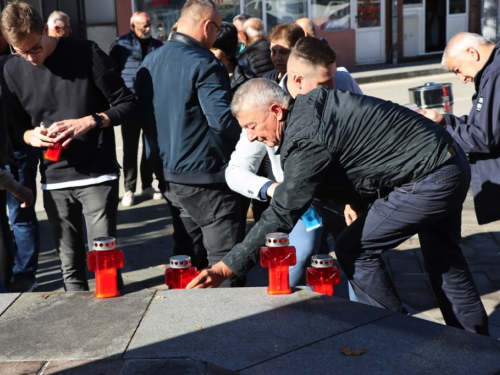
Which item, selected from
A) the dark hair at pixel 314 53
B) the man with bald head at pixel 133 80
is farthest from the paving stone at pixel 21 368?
the man with bald head at pixel 133 80

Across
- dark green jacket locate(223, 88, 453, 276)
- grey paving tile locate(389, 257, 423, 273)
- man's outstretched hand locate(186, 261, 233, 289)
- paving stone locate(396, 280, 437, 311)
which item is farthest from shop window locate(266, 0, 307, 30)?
man's outstretched hand locate(186, 261, 233, 289)

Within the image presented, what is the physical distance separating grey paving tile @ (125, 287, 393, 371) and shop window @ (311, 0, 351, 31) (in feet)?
61.4

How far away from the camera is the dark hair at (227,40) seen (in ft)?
19.5

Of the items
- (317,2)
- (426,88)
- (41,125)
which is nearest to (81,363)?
(41,125)

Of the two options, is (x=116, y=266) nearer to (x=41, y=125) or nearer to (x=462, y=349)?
(x=41, y=125)

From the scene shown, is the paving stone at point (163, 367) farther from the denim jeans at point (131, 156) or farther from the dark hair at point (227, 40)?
the denim jeans at point (131, 156)

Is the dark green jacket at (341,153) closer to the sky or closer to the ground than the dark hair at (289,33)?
closer to the ground

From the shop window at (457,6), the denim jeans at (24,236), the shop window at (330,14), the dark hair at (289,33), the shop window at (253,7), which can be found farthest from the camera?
the shop window at (457,6)

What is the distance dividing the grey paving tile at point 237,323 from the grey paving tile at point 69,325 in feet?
0.30

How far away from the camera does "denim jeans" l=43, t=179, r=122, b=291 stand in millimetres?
4949

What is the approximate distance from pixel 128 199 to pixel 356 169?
5.16m

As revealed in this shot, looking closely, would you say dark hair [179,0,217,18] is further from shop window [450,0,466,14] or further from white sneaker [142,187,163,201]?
shop window [450,0,466,14]

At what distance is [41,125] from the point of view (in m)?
4.73

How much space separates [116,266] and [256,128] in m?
0.94
